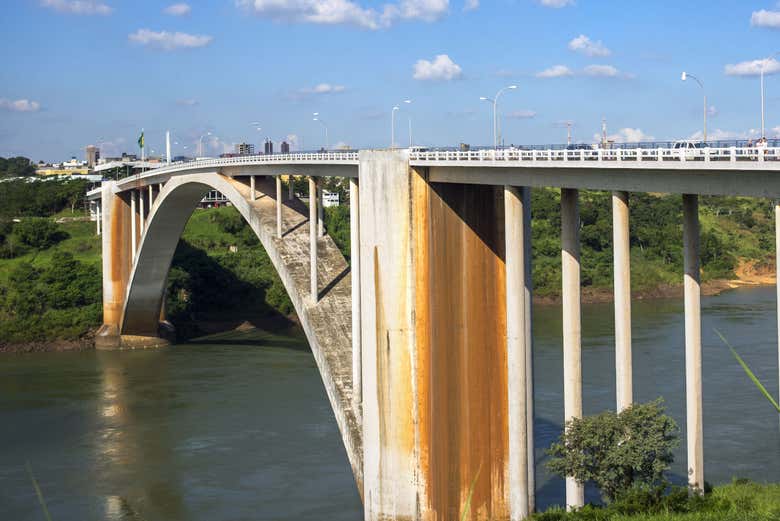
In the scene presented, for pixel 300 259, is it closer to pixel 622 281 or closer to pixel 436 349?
pixel 436 349

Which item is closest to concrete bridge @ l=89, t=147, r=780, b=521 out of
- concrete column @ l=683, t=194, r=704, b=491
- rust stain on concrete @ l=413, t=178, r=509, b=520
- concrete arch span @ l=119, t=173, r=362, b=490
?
rust stain on concrete @ l=413, t=178, r=509, b=520

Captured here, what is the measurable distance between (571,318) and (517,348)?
206 cm

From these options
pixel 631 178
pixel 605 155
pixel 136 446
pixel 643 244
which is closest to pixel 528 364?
pixel 605 155

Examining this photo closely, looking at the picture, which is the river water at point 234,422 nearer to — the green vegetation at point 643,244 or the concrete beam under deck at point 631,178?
the concrete beam under deck at point 631,178

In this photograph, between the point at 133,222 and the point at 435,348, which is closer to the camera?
the point at 435,348

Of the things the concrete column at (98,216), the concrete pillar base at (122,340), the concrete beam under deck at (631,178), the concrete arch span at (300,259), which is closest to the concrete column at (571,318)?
the concrete beam under deck at (631,178)

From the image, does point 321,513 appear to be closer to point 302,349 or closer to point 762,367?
point 762,367

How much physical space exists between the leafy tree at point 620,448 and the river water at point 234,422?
526 cm

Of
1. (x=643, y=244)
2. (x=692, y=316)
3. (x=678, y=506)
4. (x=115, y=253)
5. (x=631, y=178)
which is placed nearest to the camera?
(x=692, y=316)

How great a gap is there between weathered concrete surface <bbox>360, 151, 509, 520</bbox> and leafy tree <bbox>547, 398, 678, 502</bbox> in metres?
3.40

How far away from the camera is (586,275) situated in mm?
59375

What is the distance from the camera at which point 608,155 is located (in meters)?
15.1

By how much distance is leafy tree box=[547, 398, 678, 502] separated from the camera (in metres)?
15.5

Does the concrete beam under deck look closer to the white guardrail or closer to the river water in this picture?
the white guardrail
